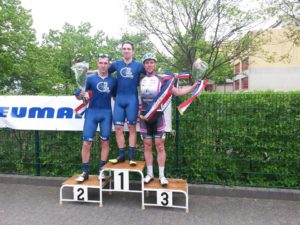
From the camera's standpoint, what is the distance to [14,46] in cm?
1468

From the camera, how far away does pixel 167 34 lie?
16.3 meters

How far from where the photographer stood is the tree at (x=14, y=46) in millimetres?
13859

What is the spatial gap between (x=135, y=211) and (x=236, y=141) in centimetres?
228

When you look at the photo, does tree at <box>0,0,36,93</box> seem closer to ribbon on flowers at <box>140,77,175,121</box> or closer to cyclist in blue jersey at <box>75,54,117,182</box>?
cyclist in blue jersey at <box>75,54,117,182</box>

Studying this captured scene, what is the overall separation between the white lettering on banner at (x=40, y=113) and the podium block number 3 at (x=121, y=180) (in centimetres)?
101

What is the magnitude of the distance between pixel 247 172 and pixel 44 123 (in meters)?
4.09

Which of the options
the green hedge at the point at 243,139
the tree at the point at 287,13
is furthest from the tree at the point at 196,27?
the green hedge at the point at 243,139

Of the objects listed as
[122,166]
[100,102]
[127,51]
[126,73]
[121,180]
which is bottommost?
[121,180]

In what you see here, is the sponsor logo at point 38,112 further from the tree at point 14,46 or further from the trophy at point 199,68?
the tree at point 14,46

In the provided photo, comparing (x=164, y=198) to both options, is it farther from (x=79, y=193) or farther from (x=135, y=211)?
(x=79, y=193)

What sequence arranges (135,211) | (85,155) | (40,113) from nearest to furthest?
1. (135,211)
2. (85,155)
3. (40,113)

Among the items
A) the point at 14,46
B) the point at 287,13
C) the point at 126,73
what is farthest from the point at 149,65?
the point at 14,46

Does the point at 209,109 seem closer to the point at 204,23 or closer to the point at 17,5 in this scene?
the point at 204,23

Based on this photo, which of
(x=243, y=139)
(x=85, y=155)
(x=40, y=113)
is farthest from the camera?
(x=40, y=113)
